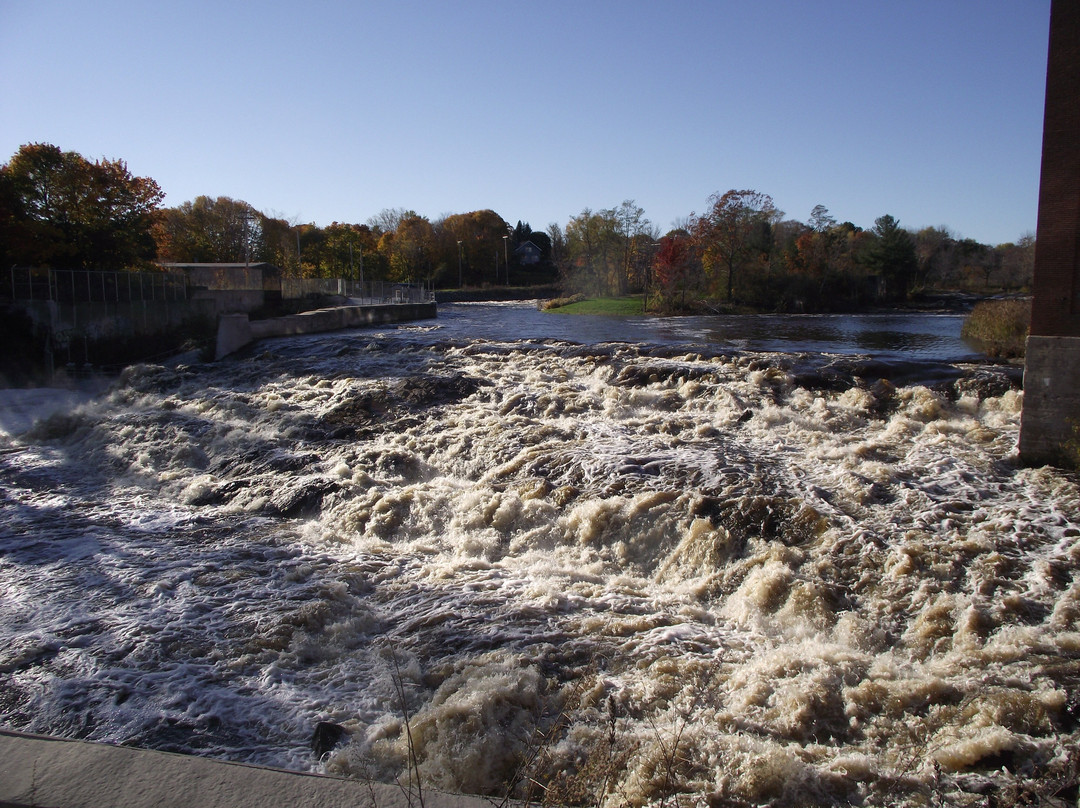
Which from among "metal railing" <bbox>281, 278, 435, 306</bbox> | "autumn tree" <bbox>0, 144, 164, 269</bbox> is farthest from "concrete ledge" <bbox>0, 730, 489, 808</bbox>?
"metal railing" <bbox>281, 278, 435, 306</bbox>

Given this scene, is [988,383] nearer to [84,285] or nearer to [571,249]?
[84,285]

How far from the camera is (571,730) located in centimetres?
564

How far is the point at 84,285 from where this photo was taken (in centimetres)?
2434

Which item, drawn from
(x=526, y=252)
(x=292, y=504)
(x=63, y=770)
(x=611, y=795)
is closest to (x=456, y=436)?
(x=292, y=504)

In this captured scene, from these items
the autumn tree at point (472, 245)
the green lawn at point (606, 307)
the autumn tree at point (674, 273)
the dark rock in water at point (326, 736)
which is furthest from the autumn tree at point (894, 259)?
the dark rock in water at point (326, 736)

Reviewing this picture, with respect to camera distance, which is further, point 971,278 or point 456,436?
point 971,278

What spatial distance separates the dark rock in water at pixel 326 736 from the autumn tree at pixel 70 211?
27830mm

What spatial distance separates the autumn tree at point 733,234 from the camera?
51281 mm

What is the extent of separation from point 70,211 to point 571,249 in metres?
63.7

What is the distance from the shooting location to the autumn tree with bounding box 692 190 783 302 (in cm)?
5128

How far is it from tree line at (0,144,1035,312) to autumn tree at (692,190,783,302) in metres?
0.11

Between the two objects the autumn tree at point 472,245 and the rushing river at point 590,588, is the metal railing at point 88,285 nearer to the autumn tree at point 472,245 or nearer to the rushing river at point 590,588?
the rushing river at point 590,588

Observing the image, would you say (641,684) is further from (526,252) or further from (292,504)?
(526,252)

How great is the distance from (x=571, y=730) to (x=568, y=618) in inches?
77.1
